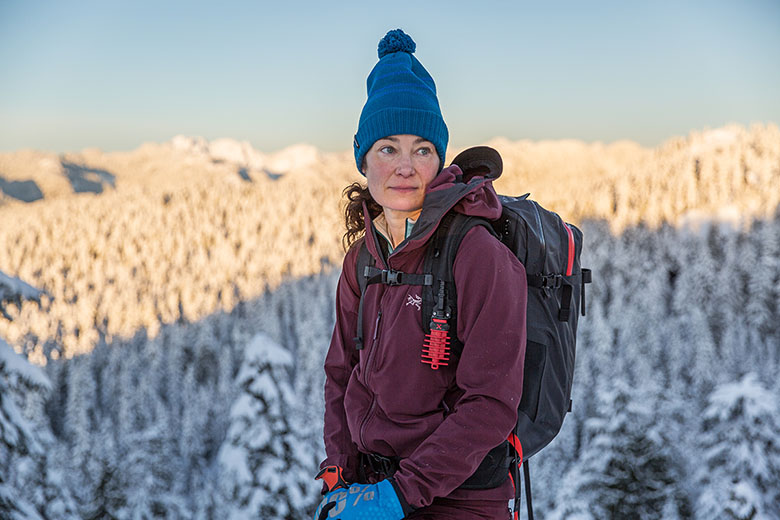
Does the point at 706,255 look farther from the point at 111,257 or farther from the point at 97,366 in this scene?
the point at 111,257

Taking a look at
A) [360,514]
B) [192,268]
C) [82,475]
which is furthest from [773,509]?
[192,268]

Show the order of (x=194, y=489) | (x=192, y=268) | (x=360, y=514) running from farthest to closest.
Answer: (x=192, y=268)
(x=194, y=489)
(x=360, y=514)

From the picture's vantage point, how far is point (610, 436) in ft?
54.5

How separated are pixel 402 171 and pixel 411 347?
685 millimetres

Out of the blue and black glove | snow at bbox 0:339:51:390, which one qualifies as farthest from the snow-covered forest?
the blue and black glove

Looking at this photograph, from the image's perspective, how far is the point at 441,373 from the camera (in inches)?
88.7

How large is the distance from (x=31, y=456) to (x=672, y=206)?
116 meters

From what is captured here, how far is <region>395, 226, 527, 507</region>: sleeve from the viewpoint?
2.05 meters

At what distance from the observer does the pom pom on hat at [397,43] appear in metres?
2.65

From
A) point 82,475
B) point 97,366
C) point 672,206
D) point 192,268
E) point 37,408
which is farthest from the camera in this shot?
point 192,268

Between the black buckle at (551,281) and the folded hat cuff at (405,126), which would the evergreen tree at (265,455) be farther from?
the black buckle at (551,281)

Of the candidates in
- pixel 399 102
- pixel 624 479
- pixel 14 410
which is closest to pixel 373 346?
pixel 399 102

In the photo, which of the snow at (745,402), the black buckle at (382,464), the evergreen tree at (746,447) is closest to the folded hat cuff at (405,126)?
the black buckle at (382,464)

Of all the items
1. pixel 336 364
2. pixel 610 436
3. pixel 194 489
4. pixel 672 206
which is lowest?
pixel 194 489
